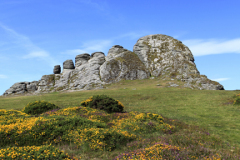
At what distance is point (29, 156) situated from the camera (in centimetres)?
815

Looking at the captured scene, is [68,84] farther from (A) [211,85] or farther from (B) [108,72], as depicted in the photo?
(A) [211,85]

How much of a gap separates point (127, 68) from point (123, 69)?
2345mm

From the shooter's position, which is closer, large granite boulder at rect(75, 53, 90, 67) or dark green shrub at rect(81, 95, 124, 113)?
dark green shrub at rect(81, 95, 124, 113)

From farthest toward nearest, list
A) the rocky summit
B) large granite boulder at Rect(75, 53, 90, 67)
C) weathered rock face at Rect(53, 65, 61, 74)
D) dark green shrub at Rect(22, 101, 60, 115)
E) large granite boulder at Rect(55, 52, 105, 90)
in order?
large granite boulder at Rect(75, 53, 90, 67) < weathered rock face at Rect(53, 65, 61, 74) < large granite boulder at Rect(55, 52, 105, 90) < the rocky summit < dark green shrub at Rect(22, 101, 60, 115)

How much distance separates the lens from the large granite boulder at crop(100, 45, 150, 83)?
89.7 m

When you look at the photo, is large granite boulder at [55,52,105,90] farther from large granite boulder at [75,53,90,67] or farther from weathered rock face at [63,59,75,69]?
weathered rock face at [63,59,75,69]

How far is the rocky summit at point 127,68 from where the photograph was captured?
287 ft

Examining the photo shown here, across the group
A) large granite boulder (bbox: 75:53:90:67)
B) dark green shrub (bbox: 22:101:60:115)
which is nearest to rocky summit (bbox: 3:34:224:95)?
large granite boulder (bbox: 75:53:90:67)

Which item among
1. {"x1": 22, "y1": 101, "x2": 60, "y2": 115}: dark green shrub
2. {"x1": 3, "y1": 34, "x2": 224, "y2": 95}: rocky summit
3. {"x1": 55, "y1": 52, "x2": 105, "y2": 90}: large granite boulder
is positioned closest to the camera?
{"x1": 22, "y1": 101, "x2": 60, "y2": 115}: dark green shrub


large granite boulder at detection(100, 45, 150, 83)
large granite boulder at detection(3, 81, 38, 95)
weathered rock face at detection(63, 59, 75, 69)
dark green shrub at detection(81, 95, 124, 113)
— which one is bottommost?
dark green shrub at detection(81, 95, 124, 113)

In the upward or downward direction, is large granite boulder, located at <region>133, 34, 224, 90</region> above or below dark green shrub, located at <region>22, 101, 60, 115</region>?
above

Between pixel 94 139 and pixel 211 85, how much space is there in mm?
62998

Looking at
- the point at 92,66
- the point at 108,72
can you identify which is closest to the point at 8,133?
the point at 108,72

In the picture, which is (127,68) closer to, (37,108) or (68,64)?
(68,64)
